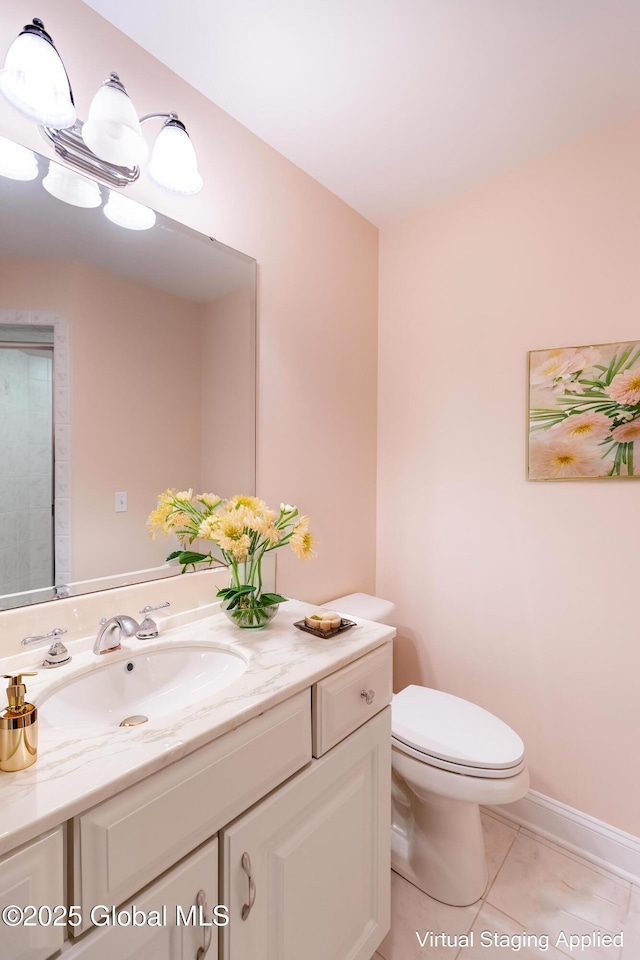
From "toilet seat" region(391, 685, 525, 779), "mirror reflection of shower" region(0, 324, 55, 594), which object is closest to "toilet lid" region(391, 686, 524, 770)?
"toilet seat" region(391, 685, 525, 779)

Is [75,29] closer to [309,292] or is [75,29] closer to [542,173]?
[309,292]

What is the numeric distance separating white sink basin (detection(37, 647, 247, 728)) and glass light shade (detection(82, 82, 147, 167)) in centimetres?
115

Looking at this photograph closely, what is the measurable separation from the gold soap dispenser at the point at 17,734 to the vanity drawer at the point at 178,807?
126 mm

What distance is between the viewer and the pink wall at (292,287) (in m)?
1.13

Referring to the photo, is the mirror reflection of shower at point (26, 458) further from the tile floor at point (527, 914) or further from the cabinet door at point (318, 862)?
the tile floor at point (527, 914)

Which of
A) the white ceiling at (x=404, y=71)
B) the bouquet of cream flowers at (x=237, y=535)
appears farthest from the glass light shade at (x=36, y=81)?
the bouquet of cream flowers at (x=237, y=535)

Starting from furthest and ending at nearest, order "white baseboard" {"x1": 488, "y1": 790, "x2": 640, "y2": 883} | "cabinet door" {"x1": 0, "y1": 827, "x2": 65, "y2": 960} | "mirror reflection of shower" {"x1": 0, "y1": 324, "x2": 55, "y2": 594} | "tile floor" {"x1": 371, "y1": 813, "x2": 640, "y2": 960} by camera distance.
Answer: "white baseboard" {"x1": 488, "y1": 790, "x2": 640, "y2": 883} → "tile floor" {"x1": 371, "y1": 813, "x2": 640, "y2": 960} → "mirror reflection of shower" {"x1": 0, "y1": 324, "x2": 55, "y2": 594} → "cabinet door" {"x1": 0, "y1": 827, "x2": 65, "y2": 960}

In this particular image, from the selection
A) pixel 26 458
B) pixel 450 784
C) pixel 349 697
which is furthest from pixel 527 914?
pixel 26 458

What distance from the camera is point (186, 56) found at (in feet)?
4.00

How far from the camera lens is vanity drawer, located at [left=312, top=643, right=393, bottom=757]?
3.14 ft

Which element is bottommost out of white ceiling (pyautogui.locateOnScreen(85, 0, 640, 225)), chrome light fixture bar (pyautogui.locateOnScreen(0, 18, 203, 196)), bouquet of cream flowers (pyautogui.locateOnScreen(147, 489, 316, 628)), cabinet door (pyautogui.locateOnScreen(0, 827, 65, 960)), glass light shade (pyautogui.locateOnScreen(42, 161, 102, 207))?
cabinet door (pyautogui.locateOnScreen(0, 827, 65, 960))

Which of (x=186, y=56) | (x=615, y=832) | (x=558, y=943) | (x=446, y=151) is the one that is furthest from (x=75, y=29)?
(x=615, y=832)

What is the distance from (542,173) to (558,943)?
2466 millimetres

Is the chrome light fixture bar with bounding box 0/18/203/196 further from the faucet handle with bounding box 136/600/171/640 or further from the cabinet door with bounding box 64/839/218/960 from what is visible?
the cabinet door with bounding box 64/839/218/960
